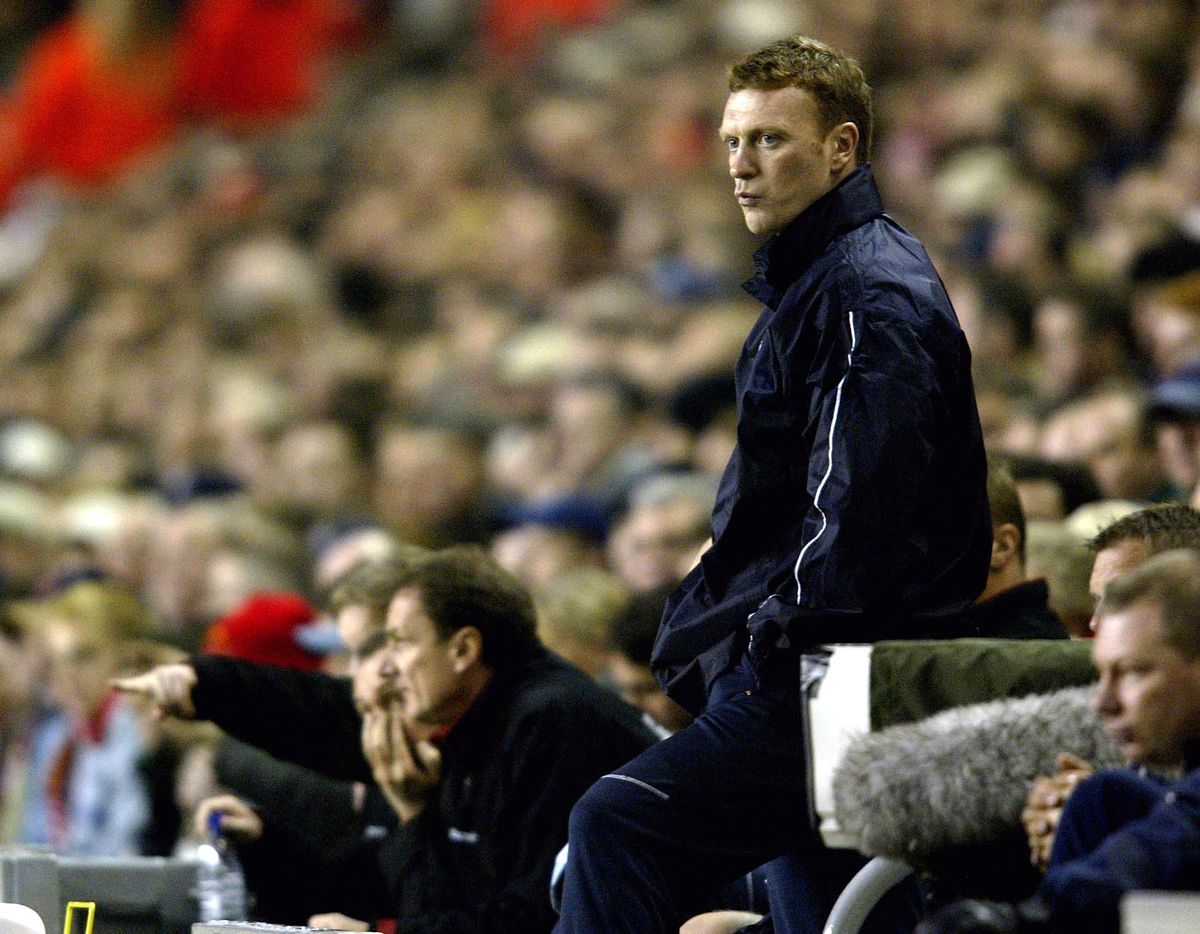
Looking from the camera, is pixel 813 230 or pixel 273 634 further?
pixel 273 634

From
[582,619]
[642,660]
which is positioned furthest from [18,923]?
[582,619]

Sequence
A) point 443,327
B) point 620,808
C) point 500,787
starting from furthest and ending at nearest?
point 443,327 < point 500,787 < point 620,808

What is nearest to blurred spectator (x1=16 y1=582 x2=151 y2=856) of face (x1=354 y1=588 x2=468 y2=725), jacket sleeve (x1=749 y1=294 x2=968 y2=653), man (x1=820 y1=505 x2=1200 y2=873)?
face (x1=354 y1=588 x2=468 y2=725)

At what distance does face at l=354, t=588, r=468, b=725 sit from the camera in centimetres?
441

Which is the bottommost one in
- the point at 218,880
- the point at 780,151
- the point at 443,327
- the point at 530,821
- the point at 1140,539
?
the point at 218,880

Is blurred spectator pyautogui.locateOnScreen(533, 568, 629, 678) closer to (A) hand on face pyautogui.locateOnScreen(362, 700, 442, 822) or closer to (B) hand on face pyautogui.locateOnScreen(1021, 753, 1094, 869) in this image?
(A) hand on face pyautogui.locateOnScreen(362, 700, 442, 822)

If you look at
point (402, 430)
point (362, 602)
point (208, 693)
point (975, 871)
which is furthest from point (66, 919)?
point (402, 430)

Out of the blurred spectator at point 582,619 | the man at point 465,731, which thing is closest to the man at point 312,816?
the man at point 465,731

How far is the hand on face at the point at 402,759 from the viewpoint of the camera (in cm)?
448

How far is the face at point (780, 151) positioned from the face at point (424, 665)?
1.28 metres

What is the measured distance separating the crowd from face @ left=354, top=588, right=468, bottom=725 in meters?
0.03

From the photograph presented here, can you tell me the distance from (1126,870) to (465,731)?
2.02 metres

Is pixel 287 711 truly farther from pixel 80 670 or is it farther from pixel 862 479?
pixel 80 670

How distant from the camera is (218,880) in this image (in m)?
4.60
